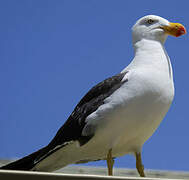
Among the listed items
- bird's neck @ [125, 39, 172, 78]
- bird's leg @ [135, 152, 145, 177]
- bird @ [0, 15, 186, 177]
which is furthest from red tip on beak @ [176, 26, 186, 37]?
bird's leg @ [135, 152, 145, 177]

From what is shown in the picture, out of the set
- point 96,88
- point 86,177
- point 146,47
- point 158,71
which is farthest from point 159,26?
point 86,177

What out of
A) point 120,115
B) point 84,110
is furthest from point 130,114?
point 84,110

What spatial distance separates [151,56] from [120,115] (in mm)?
518

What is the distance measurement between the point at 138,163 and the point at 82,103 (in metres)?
0.53

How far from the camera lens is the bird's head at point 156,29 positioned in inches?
110

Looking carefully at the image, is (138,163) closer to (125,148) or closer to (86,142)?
(125,148)

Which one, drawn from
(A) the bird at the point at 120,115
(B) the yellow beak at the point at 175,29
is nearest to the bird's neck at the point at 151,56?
(A) the bird at the point at 120,115

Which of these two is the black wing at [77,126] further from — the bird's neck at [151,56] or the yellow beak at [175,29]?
the yellow beak at [175,29]

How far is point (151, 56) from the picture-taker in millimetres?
2672

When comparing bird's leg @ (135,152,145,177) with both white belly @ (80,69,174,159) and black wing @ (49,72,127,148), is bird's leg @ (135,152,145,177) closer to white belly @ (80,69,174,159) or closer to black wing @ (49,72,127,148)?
white belly @ (80,69,174,159)

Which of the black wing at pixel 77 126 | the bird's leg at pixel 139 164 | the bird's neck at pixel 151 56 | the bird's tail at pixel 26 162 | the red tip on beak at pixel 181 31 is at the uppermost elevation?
the red tip on beak at pixel 181 31

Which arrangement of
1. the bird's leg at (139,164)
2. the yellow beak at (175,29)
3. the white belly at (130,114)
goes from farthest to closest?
the yellow beak at (175,29)
the bird's leg at (139,164)
the white belly at (130,114)

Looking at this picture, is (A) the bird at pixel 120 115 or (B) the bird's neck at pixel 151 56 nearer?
(A) the bird at pixel 120 115

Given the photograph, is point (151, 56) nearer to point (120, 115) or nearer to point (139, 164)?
point (120, 115)
